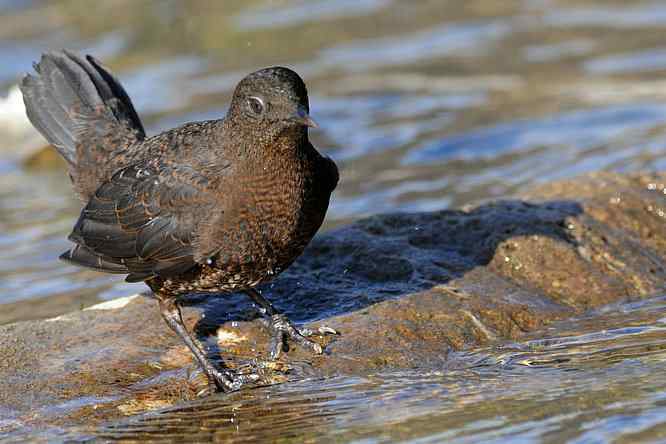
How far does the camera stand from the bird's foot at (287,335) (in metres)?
5.19

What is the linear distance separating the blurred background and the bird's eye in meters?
2.50

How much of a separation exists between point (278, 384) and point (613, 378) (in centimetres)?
147

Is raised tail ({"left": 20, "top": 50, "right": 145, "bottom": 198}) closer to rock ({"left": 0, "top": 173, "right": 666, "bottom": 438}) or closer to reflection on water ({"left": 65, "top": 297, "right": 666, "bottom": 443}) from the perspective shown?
rock ({"left": 0, "top": 173, "right": 666, "bottom": 438})

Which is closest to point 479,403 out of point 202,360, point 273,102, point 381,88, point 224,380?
point 224,380

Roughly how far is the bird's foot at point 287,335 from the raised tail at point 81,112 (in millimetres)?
1448

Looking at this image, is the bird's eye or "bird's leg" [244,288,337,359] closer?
the bird's eye

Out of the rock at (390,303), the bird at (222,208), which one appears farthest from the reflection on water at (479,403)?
the bird at (222,208)

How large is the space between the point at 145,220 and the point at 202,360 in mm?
828

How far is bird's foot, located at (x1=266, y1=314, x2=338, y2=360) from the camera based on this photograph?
5.19 m

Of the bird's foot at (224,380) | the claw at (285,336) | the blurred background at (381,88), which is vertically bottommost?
the bird's foot at (224,380)

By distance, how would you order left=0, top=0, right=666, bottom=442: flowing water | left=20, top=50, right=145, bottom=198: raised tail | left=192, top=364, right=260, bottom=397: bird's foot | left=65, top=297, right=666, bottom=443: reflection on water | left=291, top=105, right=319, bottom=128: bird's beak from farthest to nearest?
left=20, top=50, right=145, bottom=198: raised tail
left=192, top=364, right=260, bottom=397: bird's foot
left=291, top=105, right=319, bottom=128: bird's beak
left=0, top=0, right=666, bottom=442: flowing water
left=65, top=297, right=666, bottom=443: reflection on water

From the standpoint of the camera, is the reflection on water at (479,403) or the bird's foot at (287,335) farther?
the bird's foot at (287,335)

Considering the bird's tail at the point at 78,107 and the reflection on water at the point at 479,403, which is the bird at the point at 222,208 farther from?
the bird's tail at the point at 78,107

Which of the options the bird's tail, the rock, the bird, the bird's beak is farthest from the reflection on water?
the bird's tail
